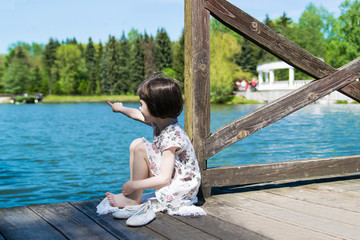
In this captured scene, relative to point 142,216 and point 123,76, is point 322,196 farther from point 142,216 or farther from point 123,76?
point 123,76

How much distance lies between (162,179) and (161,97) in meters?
0.45

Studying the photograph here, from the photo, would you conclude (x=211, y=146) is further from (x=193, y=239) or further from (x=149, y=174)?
(x=193, y=239)

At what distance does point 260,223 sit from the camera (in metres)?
2.28

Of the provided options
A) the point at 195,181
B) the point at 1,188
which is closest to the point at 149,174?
the point at 195,181

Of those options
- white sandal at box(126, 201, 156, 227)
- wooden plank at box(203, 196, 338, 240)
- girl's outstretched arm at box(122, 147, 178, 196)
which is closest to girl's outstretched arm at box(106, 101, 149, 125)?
girl's outstretched arm at box(122, 147, 178, 196)

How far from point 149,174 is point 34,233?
686 mm

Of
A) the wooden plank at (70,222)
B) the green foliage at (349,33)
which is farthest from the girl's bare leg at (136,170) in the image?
the green foliage at (349,33)

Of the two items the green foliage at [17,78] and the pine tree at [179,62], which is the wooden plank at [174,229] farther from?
the green foliage at [17,78]

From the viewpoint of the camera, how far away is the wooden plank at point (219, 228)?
206 centimetres

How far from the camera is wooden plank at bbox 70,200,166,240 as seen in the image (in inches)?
81.3

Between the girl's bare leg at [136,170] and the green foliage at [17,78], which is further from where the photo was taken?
the green foliage at [17,78]

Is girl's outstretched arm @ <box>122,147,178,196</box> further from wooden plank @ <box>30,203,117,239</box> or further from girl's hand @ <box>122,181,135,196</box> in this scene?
wooden plank @ <box>30,203,117,239</box>

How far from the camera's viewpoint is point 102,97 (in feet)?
217

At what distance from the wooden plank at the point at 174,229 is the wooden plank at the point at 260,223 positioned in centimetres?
25
